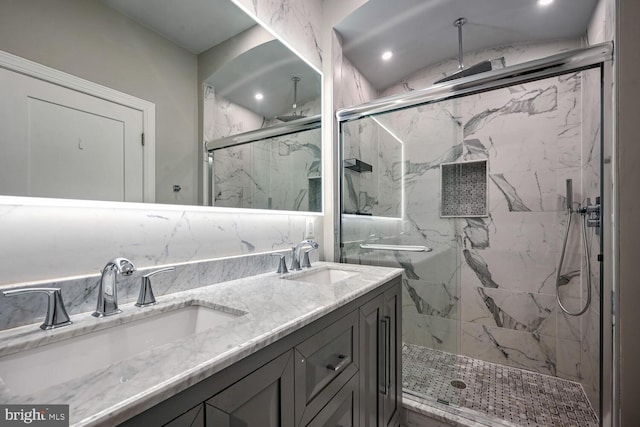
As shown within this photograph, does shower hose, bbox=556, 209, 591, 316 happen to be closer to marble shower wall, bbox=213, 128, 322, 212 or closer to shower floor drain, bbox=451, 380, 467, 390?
shower floor drain, bbox=451, 380, 467, 390

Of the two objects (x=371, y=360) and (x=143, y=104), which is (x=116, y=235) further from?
(x=371, y=360)

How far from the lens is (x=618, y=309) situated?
1178 mm

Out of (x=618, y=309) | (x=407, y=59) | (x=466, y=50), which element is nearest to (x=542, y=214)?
(x=618, y=309)

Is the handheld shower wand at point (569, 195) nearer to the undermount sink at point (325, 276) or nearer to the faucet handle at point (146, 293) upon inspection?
the undermount sink at point (325, 276)

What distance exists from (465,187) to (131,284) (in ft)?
7.32

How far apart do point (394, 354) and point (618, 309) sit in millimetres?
962

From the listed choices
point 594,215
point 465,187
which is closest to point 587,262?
point 594,215

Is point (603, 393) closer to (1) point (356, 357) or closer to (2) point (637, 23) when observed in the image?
(1) point (356, 357)

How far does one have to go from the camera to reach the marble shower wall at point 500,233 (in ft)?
6.25

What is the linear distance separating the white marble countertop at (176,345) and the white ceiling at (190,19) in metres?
0.97

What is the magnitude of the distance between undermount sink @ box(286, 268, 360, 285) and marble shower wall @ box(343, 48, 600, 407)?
308 mm

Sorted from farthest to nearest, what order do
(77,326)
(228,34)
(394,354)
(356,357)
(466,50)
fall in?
(466,50), (394,354), (228,34), (356,357), (77,326)

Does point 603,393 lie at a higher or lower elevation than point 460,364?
higher

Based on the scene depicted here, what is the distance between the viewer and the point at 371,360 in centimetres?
116
